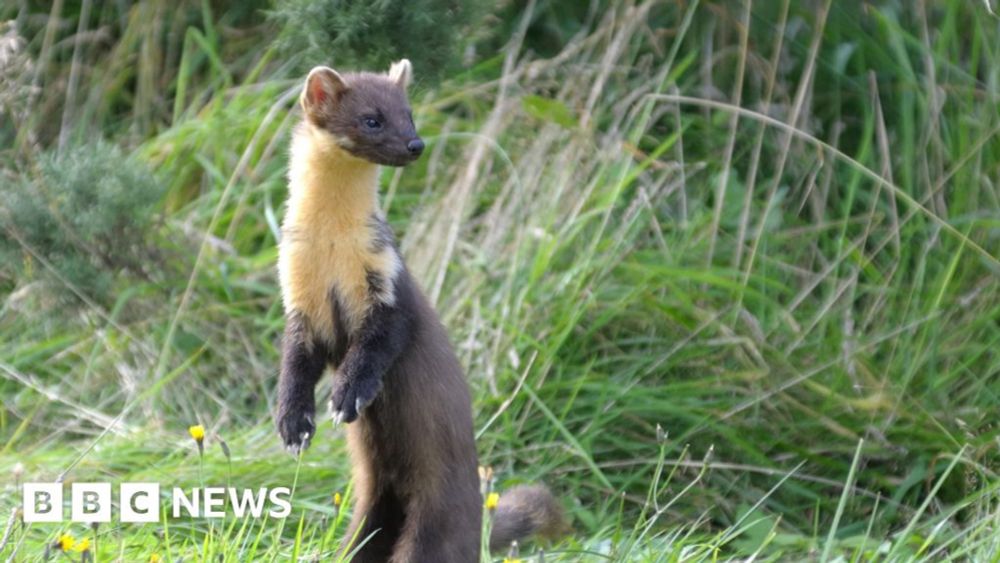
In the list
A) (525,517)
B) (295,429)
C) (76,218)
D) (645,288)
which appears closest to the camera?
(295,429)

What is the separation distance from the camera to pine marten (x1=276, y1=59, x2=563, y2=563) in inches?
155

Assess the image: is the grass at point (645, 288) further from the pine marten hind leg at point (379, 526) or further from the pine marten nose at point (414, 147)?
the pine marten nose at point (414, 147)

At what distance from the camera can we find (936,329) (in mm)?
5453

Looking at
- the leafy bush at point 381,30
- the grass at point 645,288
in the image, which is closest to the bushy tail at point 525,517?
the grass at point 645,288

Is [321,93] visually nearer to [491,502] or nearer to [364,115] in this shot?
[364,115]

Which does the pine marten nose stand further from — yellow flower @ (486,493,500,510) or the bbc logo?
the bbc logo

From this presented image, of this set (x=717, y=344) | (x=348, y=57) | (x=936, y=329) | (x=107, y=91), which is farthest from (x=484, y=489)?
(x=107, y=91)

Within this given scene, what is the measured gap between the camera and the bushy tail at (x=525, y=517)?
432 cm

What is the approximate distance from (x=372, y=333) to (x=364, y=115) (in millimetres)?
535

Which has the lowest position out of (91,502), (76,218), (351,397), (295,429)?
(91,502)

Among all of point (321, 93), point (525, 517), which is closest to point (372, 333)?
point (321, 93)

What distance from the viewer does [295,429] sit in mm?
3938

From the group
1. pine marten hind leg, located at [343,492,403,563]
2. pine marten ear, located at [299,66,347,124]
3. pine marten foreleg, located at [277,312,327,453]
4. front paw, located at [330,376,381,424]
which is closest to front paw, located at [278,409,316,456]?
pine marten foreleg, located at [277,312,327,453]

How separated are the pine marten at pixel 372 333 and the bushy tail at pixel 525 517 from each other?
0.80 feet
